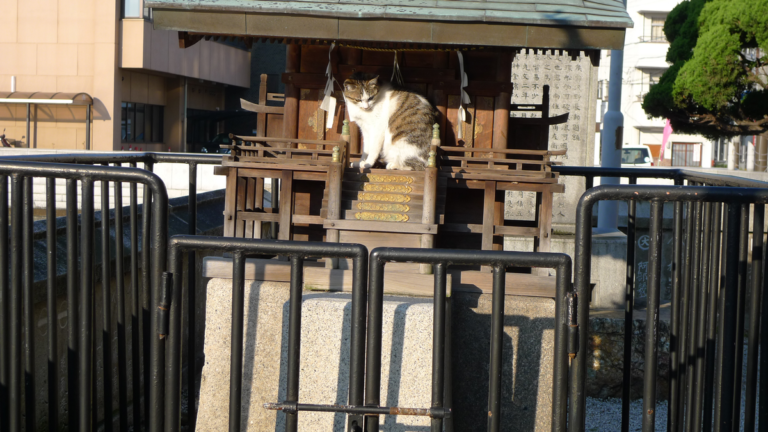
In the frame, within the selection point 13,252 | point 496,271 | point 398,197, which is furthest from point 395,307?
point 13,252

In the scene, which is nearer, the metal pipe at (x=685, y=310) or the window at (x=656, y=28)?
the metal pipe at (x=685, y=310)

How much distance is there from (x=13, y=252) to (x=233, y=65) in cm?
2874

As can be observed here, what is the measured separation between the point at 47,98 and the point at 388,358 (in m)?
24.2

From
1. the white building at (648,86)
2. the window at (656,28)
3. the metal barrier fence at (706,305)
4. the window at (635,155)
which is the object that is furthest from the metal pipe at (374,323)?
the window at (656,28)

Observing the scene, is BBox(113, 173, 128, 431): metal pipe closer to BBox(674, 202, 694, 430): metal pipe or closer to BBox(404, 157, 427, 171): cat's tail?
BBox(404, 157, 427, 171): cat's tail

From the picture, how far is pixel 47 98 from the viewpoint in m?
23.6

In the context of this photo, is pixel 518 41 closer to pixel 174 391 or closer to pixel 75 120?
pixel 174 391

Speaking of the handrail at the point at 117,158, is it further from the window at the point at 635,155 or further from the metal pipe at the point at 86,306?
the window at the point at 635,155

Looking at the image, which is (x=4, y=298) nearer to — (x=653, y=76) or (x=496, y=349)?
(x=496, y=349)

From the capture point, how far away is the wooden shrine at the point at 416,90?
153 inches

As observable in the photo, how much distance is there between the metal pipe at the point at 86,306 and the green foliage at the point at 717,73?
1341 centimetres

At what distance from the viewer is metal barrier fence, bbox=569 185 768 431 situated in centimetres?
249

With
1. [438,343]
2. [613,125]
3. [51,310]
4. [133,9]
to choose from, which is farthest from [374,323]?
[133,9]

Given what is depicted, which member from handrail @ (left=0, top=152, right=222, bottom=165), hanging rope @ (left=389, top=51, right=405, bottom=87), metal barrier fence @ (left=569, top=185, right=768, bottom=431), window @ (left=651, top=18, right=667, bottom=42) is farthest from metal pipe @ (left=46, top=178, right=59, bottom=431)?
window @ (left=651, top=18, right=667, bottom=42)
